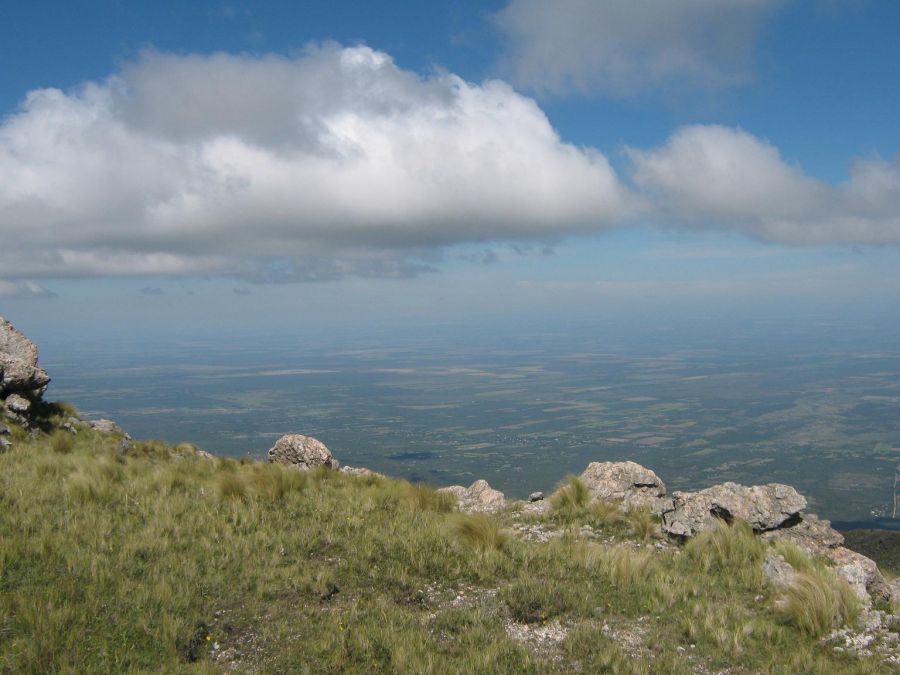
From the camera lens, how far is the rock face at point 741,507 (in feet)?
44.0


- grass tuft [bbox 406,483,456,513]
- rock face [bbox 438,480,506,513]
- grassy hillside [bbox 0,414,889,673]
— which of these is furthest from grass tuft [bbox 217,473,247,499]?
rock face [bbox 438,480,506,513]

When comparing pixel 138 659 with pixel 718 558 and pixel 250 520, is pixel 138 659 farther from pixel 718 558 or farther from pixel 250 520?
pixel 718 558

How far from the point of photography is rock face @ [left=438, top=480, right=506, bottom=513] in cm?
1614

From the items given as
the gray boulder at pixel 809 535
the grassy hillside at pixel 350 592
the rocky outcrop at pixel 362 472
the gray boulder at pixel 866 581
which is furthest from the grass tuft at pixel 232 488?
the gray boulder at pixel 809 535

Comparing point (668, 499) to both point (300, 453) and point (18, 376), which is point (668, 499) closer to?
point (300, 453)

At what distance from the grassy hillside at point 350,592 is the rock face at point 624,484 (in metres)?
3.31

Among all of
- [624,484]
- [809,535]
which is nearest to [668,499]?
[624,484]

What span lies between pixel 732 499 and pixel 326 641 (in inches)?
462

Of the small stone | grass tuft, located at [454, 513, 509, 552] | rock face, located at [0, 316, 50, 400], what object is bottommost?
grass tuft, located at [454, 513, 509, 552]

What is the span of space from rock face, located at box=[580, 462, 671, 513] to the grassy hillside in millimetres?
3314

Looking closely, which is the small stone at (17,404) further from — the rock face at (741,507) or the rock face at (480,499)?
the rock face at (741,507)

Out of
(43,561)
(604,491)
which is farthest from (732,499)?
(43,561)

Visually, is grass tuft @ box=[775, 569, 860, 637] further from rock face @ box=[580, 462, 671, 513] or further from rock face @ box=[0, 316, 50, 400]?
rock face @ box=[0, 316, 50, 400]

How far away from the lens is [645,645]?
738cm
